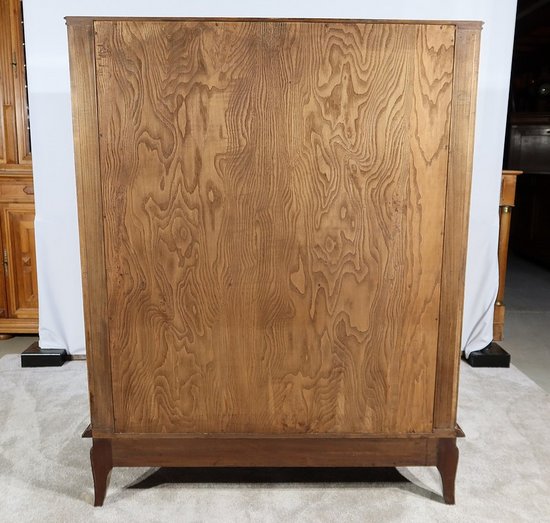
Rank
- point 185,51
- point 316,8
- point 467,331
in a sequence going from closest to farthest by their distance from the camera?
point 185,51 < point 316,8 < point 467,331

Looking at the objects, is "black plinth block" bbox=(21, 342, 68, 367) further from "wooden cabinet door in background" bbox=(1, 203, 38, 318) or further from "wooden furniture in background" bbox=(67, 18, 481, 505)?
"wooden furniture in background" bbox=(67, 18, 481, 505)

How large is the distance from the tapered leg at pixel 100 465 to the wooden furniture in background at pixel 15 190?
1.78m

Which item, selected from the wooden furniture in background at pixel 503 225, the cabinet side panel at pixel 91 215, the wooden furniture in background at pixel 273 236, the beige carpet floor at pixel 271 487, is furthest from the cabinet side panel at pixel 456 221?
the wooden furniture in background at pixel 503 225

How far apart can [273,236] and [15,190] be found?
2.11m

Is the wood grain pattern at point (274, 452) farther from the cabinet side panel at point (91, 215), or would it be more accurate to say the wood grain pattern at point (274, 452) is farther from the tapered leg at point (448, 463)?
the cabinet side panel at point (91, 215)

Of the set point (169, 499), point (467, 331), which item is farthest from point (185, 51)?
point (467, 331)

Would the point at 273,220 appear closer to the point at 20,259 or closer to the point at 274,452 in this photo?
the point at 274,452

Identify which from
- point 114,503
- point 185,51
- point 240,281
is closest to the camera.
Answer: point 185,51

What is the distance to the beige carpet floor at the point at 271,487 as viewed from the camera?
179 cm

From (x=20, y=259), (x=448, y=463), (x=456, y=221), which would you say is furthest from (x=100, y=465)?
(x=20, y=259)

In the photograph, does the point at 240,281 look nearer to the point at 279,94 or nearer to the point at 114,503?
the point at 279,94

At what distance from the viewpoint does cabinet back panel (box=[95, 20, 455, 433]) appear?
159 centimetres

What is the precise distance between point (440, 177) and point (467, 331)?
165 centimetres

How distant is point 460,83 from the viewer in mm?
1599
